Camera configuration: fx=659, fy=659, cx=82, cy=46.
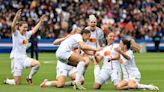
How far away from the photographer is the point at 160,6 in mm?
55750

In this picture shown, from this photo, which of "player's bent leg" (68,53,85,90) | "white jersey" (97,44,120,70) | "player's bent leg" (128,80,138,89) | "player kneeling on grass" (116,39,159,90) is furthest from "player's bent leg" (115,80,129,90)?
"player's bent leg" (68,53,85,90)

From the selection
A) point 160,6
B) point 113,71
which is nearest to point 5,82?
point 113,71

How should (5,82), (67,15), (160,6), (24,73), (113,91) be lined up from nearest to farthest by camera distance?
(113,91) < (5,82) < (24,73) < (67,15) < (160,6)

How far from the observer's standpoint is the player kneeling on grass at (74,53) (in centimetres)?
1978

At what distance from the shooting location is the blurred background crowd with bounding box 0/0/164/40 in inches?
1994

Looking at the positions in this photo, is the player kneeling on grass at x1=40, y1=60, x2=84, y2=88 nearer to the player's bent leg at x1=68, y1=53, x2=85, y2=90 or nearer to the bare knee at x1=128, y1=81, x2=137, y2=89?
the player's bent leg at x1=68, y1=53, x2=85, y2=90

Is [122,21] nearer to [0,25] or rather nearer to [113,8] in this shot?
[113,8]

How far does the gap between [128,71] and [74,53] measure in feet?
5.81

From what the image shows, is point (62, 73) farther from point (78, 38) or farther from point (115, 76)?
point (115, 76)

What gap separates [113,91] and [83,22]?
30.8 meters

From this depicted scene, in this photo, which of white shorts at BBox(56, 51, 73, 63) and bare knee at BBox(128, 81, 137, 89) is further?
white shorts at BBox(56, 51, 73, 63)

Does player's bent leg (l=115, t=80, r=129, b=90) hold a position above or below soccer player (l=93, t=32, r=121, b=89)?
below

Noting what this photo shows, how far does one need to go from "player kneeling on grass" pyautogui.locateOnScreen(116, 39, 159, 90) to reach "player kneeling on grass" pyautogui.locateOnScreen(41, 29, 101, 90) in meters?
1.19

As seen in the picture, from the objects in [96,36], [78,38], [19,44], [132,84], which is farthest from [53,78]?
[132,84]
